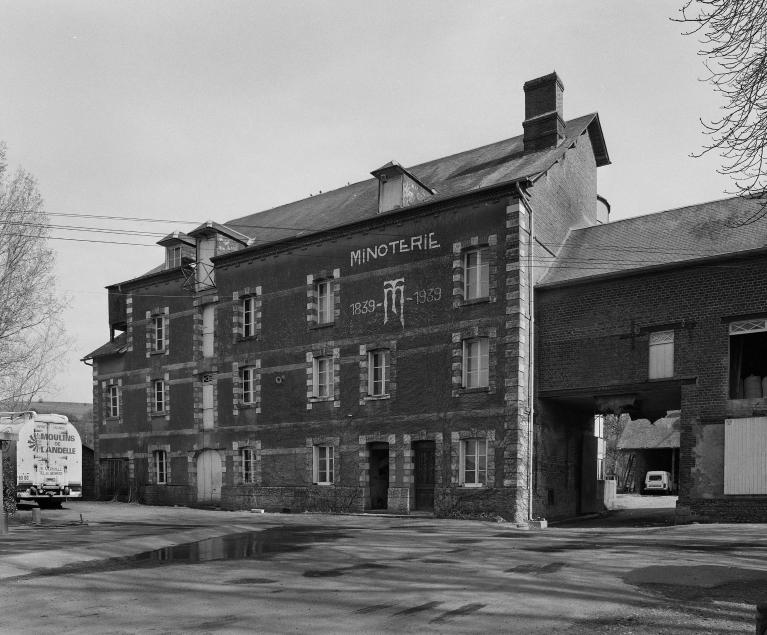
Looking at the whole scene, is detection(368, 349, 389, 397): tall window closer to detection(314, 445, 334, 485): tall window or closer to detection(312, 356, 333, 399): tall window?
detection(312, 356, 333, 399): tall window

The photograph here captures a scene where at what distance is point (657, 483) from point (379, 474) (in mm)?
26339

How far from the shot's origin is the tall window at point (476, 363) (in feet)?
75.7

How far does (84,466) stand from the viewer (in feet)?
123

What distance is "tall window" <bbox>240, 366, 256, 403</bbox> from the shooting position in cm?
2922

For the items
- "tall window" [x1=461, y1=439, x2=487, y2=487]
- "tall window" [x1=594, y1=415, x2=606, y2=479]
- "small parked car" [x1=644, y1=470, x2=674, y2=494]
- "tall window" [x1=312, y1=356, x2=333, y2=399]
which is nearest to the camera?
"tall window" [x1=461, y1=439, x2=487, y2=487]

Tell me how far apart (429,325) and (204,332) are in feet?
37.6

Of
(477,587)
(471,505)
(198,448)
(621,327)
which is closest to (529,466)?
(471,505)

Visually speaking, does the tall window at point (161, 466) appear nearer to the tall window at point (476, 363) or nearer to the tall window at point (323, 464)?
the tall window at point (323, 464)

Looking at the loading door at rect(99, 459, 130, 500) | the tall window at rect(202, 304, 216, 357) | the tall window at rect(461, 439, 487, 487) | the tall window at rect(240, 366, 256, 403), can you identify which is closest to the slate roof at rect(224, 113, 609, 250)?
the tall window at rect(202, 304, 216, 357)

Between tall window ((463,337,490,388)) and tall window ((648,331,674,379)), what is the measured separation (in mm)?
4708

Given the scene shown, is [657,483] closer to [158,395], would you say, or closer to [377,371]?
[377,371]

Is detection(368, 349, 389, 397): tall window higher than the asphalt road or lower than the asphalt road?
higher

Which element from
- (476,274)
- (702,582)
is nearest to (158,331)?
(476,274)

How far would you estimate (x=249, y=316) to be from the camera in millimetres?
29906
